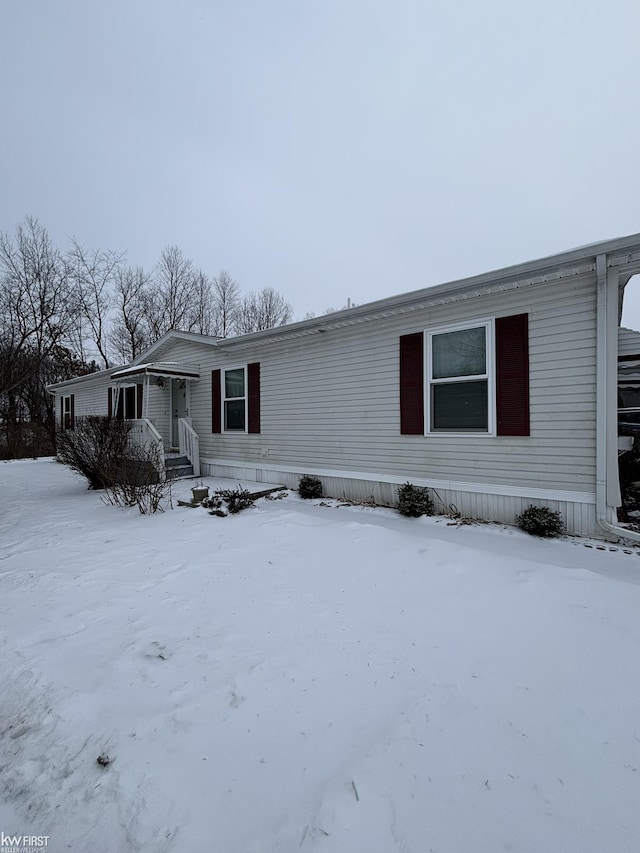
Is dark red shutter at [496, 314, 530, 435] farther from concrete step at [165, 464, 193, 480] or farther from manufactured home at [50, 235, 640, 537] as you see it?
concrete step at [165, 464, 193, 480]

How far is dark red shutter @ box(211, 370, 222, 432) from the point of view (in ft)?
31.9

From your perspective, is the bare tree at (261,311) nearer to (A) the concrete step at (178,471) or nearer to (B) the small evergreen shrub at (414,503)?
(A) the concrete step at (178,471)

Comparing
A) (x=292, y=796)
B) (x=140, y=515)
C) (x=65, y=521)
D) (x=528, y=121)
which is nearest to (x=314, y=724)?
(x=292, y=796)

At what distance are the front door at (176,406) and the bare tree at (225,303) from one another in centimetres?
1635

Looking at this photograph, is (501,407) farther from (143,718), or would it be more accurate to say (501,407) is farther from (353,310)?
(143,718)

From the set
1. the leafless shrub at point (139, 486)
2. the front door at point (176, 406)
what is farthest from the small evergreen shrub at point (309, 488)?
the front door at point (176, 406)

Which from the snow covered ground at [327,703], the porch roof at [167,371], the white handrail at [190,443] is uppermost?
the porch roof at [167,371]

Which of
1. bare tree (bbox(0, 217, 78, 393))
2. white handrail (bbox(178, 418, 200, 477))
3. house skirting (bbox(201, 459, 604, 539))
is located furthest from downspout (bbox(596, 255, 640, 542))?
bare tree (bbox(0, 217, 78, 393))

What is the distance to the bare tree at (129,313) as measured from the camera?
81.0 ft

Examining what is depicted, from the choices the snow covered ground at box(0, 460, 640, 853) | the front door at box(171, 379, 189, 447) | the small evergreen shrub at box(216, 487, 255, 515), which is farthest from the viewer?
the front door at box(171, 379, 189, 447)

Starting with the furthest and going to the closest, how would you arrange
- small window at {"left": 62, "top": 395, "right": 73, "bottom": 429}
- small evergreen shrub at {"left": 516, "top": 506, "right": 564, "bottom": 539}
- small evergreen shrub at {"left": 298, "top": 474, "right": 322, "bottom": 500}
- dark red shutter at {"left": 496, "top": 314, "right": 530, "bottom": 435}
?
small window at {"left": 62, "top": 395, "right": 73, "bottom": 429}, small evergreen shrub at {"left": 298, "top": 474, "right": 322, "bottom": 500}, dark red shutter at {"left": 496, "top": 314, "right": 530, "bottom": 435}, small evergreen shrub at {"left": 516, "top": 506, "right": 564, "bottom": 539}

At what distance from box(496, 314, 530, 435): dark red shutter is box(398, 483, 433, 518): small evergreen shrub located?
55.0 inches

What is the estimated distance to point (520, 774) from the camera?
66.6 inches

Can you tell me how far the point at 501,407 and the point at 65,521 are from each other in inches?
262
